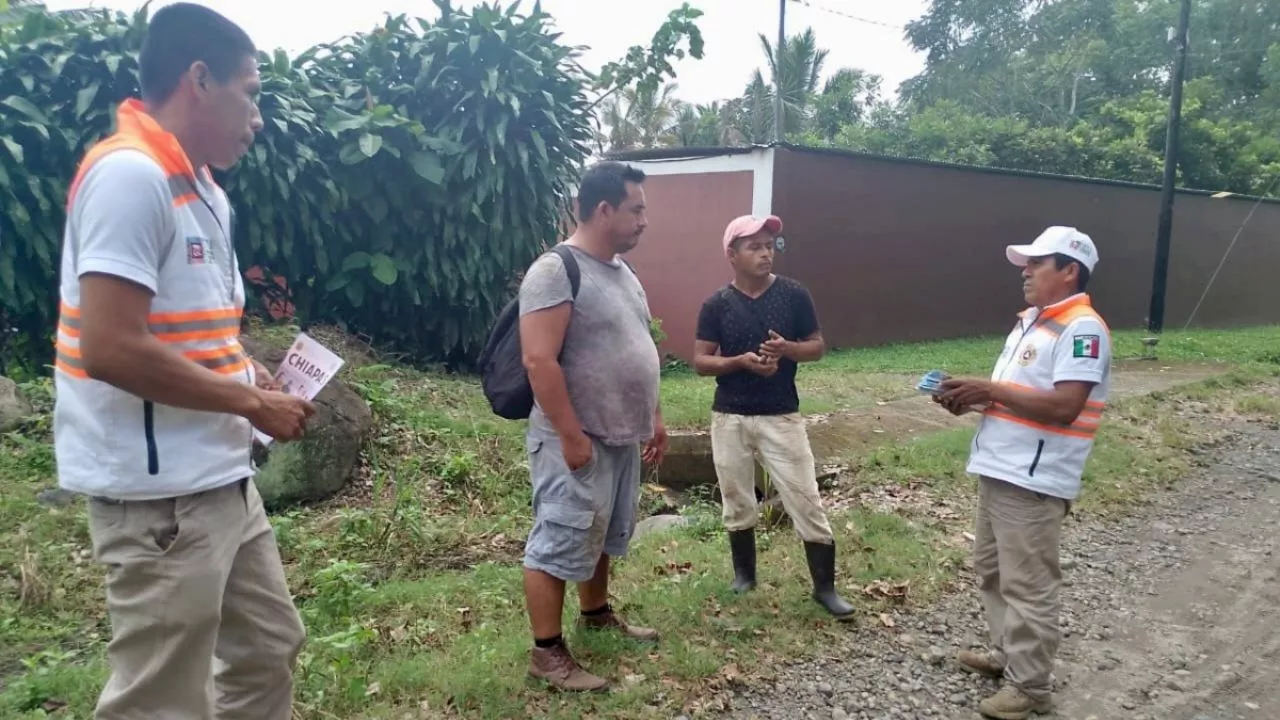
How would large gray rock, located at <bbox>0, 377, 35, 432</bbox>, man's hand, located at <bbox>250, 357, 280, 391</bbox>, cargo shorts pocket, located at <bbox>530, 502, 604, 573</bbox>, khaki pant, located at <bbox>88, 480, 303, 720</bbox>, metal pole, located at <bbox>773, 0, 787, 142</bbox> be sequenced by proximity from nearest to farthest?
khaki pant, located at <bbox>88, 480, 303, 720</bbox> → man's hand, located at <bbox>250, 357, 280, 391</bbox> → cargo shorts pocket, located at <bbox>530, 502, 604, 573</bbox> → large gray rock, located at <bbox>0, 377, 35, 432</bbox> → metal pole, located at <bbox>773, 0, 787, 142</bbox>

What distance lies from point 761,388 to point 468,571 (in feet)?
6.71

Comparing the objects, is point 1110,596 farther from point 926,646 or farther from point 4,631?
point 4,631

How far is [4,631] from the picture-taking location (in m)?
4.07

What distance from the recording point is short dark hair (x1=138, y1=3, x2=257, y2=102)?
6.99 ft

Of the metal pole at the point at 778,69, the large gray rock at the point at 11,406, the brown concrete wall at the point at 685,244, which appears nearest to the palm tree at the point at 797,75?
the metal pole at the point at 778,69

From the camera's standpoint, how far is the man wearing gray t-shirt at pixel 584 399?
3.34 meters

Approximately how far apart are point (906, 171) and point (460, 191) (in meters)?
8.89

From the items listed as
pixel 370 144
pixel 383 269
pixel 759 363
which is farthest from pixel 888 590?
pixel 370 144

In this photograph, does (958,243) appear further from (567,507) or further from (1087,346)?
(567,507)

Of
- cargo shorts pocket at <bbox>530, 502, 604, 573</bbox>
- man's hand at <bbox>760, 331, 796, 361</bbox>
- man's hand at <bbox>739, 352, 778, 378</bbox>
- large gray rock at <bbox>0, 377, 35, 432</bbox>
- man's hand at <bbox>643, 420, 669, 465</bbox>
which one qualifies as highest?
man's hand at <bbox>760, 331, 796, 361</bbox>

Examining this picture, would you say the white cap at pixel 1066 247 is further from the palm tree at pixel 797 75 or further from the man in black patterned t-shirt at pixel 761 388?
the palm tree at pixel 797 75

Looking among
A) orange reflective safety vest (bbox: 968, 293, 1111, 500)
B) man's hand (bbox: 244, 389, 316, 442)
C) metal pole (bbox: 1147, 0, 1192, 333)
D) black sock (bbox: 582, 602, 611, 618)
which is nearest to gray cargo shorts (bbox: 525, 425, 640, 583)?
black sock (bbox: 582, 602, 611, 618)

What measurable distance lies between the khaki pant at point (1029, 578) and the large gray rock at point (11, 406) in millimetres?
5978

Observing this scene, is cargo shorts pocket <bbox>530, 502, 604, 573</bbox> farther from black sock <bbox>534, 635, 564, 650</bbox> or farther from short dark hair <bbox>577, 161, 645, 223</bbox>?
short dark hair <bbox>577, 161, 645, 223</bbox>
